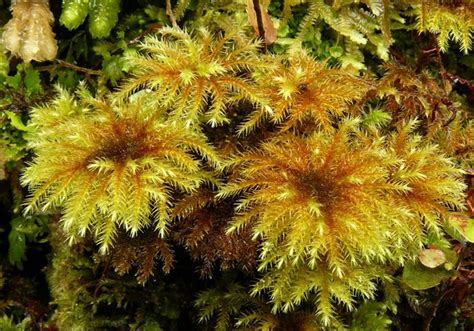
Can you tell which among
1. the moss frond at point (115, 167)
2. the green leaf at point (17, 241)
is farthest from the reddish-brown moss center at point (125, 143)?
the green leaf at point (17, 241)

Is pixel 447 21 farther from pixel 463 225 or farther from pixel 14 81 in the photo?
pixel 14 81

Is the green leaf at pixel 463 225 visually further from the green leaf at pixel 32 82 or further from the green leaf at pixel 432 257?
the green leaf at pixel 32 82

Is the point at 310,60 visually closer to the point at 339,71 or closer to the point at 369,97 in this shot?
the point at 339,71

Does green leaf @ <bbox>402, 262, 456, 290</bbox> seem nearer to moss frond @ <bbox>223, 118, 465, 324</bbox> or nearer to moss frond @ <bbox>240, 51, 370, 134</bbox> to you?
moss frond @ <bbox>223, 118, 465, 324</bbox>

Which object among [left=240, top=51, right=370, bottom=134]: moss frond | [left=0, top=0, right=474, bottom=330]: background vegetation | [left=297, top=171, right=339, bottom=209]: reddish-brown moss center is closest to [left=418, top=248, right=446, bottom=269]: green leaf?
[left=0, top=0, right=474, bottom=330]: background vegetation

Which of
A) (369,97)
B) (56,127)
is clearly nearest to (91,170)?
(56,127)

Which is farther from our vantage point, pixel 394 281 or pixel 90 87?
pixel 90 87

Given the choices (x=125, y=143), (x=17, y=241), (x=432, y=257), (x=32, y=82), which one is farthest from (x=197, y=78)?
(x=17, y=241)
